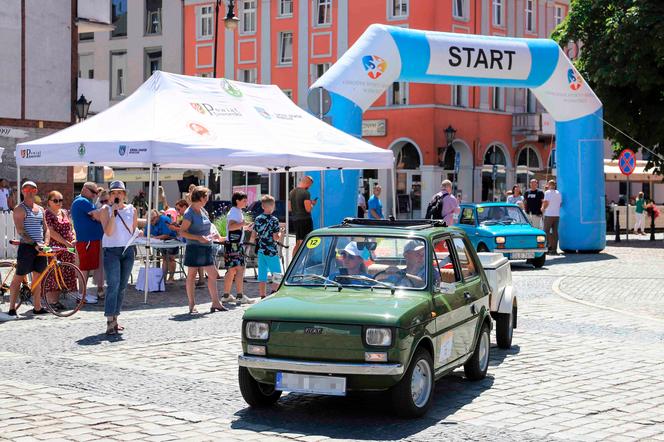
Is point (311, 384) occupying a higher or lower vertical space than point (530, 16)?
lower

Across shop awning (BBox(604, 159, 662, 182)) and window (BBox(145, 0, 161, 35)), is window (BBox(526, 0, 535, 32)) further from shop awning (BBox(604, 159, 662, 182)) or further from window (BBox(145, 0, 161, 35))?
window (BBox(145, 0, 161, 35))

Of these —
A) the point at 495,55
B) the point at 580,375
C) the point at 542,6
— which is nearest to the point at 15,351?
the point at 580,375

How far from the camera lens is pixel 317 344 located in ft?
26.1

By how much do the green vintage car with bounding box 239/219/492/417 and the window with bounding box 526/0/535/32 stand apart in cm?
4797

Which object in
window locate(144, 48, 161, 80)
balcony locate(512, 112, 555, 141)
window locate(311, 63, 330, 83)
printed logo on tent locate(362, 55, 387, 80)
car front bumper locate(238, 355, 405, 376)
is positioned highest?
window locate(144, 48, 161, 80)

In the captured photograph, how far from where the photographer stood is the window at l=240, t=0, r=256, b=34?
2211 inches

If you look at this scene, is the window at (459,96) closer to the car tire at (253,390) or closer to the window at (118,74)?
the window at (118,74)

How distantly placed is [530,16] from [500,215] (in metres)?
34.3

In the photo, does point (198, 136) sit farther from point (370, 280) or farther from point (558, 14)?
point (558, 14)

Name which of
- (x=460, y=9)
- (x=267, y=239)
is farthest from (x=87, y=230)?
(x=460, y=9)

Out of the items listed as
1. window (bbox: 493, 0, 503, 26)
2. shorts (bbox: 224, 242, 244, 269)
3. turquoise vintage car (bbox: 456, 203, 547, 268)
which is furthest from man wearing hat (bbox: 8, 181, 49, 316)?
window (bbox: 493, 0, 503, 26)

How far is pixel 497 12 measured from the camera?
176 feet

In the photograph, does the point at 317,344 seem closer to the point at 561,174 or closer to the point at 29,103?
the point at 561,174

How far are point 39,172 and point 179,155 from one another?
15.5 meters
